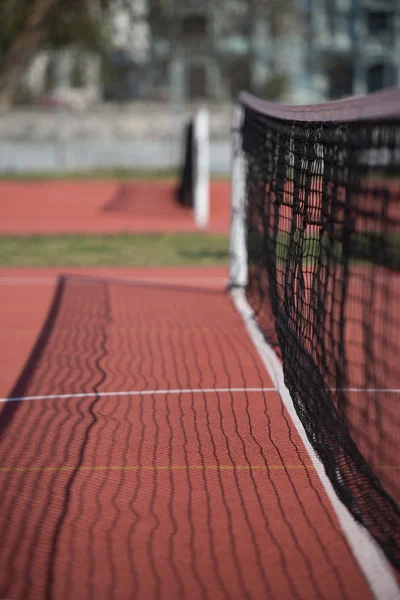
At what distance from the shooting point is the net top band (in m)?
3.43

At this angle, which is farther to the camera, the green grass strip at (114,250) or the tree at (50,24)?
the tree at (50,24)

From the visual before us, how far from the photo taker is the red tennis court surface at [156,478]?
330 centimetres

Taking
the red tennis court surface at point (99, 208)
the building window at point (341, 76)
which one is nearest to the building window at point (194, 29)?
the building window at point (341, 76)

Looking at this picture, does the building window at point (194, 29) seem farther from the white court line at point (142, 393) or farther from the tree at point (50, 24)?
the white court line at point (142, 393)

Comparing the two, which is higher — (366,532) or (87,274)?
(366,532)

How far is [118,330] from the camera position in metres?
7.91

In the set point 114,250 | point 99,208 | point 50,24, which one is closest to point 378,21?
point 50,24

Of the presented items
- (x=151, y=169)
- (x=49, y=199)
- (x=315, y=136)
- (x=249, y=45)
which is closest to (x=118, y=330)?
(x=315, y=136)

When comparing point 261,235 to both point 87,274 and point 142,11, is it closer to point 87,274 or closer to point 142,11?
point 87,274

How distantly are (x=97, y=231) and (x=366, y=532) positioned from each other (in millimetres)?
13732

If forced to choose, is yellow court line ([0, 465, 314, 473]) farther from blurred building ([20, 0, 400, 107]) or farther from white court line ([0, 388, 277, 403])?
blurred building ([20, 0, 400, 107])

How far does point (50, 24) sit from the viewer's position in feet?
106

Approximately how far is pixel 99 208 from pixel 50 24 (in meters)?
13.0

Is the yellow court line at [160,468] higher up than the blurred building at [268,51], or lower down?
lower down
